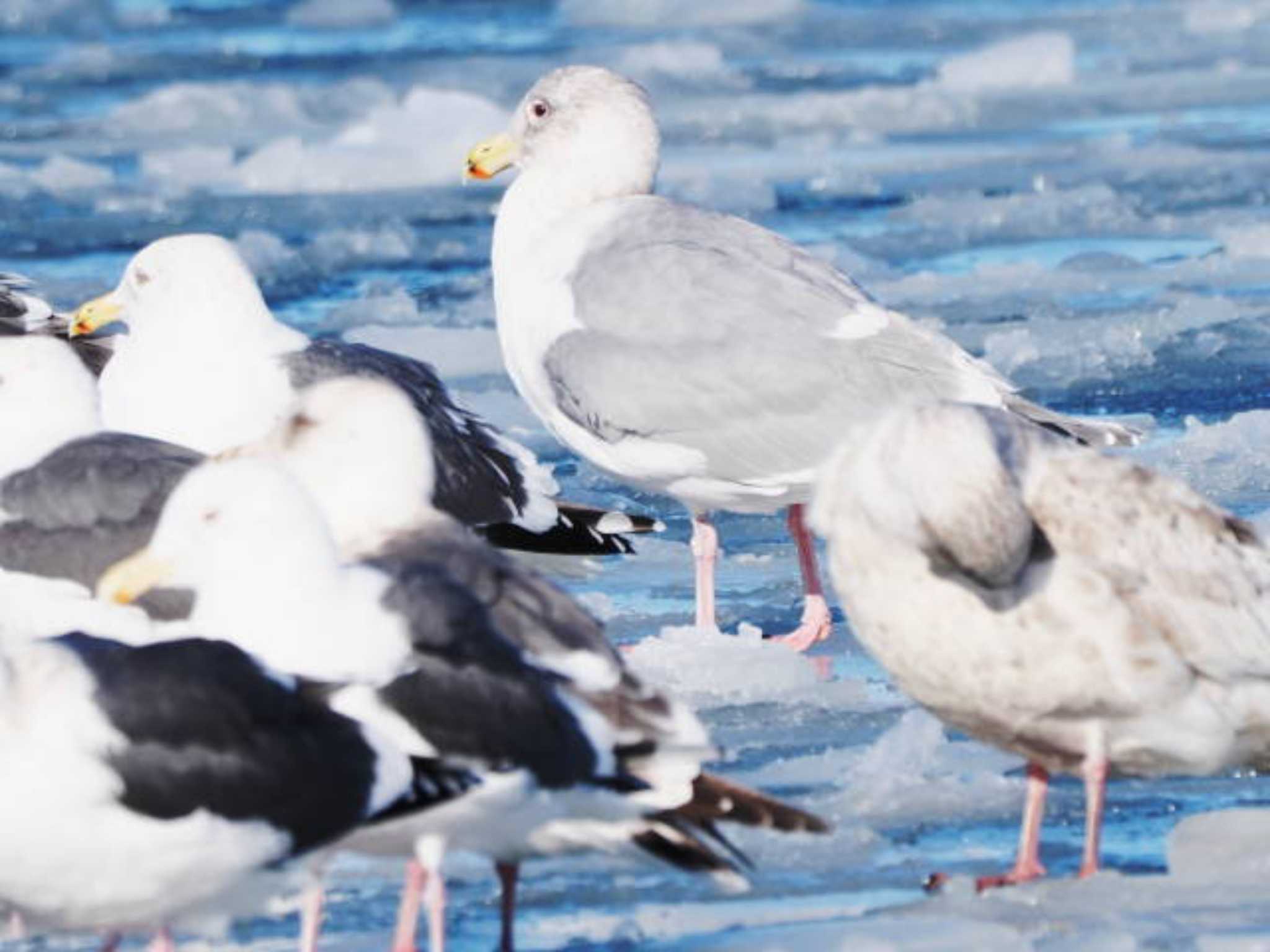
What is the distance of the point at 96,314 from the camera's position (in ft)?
25.2

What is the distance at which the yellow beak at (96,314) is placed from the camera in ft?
25.0

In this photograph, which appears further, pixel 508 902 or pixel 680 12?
pixel 680 12

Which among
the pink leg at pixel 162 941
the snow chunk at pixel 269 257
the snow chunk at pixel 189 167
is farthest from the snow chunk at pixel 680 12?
the pink leg at pixel 162 941

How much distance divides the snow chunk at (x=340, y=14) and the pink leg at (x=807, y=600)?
14.0m

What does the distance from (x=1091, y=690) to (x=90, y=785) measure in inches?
74.9

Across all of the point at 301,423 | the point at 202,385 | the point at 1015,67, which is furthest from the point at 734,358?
the point at 1015,67

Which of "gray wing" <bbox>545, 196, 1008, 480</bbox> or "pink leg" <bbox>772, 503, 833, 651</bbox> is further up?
"gray wing" <bbox>545, 196, 1008, 480</bbox>

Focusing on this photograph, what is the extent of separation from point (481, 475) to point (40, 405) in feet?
Answer: 3.57

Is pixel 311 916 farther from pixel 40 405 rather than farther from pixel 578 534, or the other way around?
pixel 578 534

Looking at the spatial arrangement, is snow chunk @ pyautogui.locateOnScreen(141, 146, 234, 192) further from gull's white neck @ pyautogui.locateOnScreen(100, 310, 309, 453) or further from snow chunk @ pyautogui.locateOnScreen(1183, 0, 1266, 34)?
gull's white neck @ pyautogui.locateOnScreen(100, 310, 309, 453)

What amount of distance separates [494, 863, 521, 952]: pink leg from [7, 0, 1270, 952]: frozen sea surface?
0.08m

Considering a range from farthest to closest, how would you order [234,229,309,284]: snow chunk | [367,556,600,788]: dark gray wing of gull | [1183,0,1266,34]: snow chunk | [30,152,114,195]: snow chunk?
[1183,0,1266,34]: snow chunk → [30,152,114,195]: snow chunk → [234,229,309,284]: snow chunk → [367,556,600,788]: dark gray wing of gull

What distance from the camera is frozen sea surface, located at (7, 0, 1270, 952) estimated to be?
5.57 meters

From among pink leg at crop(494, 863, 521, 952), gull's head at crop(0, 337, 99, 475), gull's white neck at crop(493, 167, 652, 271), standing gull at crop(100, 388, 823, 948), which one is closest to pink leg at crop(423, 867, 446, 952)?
standing gull at crop(100, 388, 823, 948)
